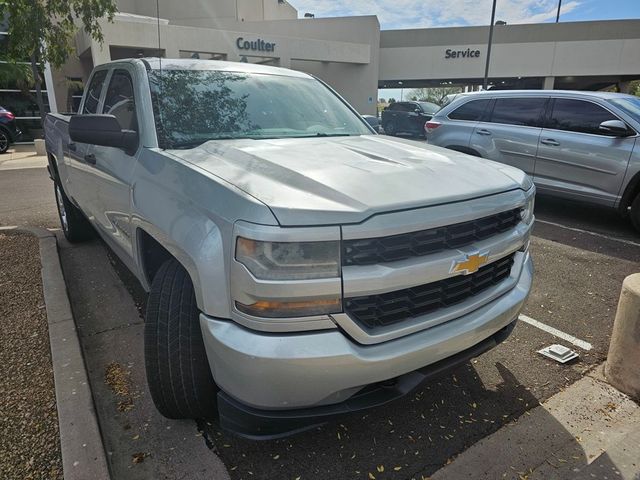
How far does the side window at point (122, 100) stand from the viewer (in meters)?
3.05

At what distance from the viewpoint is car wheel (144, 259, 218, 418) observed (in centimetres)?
212

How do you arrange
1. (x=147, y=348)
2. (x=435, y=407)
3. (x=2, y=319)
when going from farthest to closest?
(x=2, y=319)
(x=435, y=407)
(x=147, y=348)

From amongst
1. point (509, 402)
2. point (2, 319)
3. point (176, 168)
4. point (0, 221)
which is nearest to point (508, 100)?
point (509, 402)

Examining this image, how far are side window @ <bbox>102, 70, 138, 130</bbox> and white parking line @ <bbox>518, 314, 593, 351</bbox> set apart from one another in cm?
322

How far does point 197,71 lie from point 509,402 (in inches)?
A: 114

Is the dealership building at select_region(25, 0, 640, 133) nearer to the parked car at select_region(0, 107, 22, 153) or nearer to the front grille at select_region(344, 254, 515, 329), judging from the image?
the parked car at select_region(0, 107, 22, 153)

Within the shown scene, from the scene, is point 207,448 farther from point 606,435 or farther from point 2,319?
point 2,319

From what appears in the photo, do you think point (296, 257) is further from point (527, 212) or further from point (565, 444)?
point (565, 444)

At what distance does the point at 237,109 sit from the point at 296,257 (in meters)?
1.67

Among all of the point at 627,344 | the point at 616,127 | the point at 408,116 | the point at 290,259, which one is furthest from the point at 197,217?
the point at 408,116

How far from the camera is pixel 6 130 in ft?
49.7

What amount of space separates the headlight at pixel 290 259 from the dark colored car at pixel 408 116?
1973cm

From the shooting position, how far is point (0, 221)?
656 cm

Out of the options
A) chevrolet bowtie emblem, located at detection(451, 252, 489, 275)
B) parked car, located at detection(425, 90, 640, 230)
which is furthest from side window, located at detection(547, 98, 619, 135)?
chevrolet bowtie emblem, located at detection(451, 252, 489, 275)
